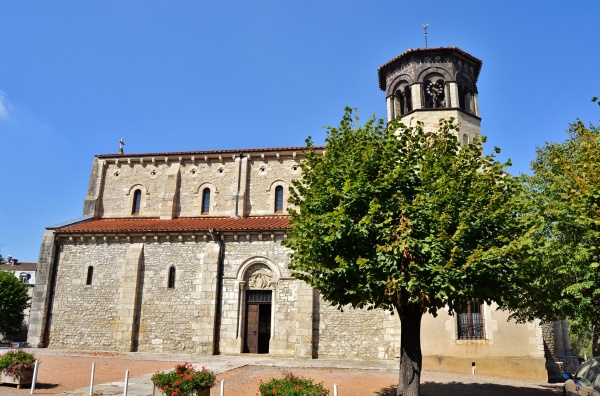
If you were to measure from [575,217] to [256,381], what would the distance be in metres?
10.1

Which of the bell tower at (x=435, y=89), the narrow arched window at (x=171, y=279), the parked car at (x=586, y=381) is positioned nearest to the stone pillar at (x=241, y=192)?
the narrow arched window at (x=171, y=279)

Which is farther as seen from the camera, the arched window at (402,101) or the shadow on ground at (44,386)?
the arched window at (402,101)

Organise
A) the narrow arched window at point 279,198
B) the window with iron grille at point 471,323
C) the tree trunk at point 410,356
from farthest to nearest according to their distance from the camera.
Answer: the narrow arched window at point 279,198 < the window with iron grille at point 471,323 < the tree trunk at point 410,356

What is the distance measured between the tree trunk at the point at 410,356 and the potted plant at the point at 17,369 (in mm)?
10066

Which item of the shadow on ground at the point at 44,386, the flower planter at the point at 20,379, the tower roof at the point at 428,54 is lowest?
the shadow on ground at the point at 44,386

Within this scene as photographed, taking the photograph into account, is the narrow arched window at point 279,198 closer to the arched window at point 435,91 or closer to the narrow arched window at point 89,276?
the arched window at point 435,91

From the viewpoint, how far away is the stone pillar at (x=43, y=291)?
2161 centimetres

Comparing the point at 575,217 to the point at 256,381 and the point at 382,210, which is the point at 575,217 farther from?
the point at 256,381

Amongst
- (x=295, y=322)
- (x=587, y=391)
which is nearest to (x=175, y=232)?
(x=295, y=322)

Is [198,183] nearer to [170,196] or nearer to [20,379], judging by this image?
[170,196]

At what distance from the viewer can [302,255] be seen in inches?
428

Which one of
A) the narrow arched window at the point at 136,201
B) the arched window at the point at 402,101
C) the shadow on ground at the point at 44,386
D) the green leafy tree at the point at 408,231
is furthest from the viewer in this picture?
the narrow arched window at the point at 136,201

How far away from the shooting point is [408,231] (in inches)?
374

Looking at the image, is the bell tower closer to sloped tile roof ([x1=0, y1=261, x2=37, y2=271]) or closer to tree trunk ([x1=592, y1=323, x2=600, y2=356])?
tree trunk ([x1=592, y1=323, x2=600, y2=356])
